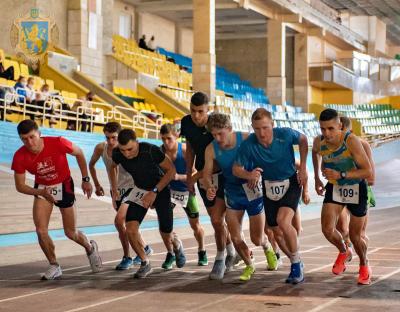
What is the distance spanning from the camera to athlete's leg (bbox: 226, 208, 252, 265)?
949 centimetres

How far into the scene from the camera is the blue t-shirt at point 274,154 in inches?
362

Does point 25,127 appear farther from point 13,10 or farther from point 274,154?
point 13,10

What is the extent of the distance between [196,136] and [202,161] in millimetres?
313

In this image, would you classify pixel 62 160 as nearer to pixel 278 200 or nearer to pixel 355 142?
pixel 278 200

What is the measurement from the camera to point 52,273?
9.93 metres

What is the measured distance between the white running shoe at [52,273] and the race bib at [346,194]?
3.20 metres

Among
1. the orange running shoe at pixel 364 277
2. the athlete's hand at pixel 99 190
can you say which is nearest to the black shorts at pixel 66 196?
the athlete's hand at pixel 99 190

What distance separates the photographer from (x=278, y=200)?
928cm

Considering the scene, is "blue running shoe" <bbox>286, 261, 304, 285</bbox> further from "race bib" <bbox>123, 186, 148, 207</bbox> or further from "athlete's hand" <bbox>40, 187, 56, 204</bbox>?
"athlete's hand" <bbox>40, 187, 56, 204</bbox>

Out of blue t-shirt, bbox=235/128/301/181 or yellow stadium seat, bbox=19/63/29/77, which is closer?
blue t-shirt, bbox=235/128/301/181

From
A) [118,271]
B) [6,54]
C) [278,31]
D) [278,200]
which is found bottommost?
[118,271]

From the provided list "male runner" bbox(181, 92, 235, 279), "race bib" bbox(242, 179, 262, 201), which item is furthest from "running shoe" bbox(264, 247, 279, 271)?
"race bib" bbox(242, 179, 262, 201)

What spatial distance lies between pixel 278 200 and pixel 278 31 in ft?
125

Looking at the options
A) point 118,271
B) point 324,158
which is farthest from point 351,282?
point 118,271
